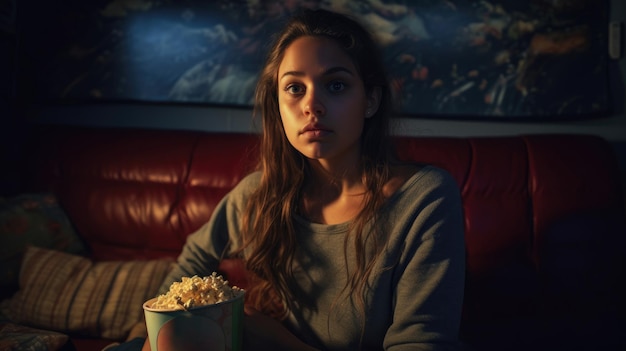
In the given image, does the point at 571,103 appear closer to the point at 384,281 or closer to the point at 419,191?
the point at 419,191

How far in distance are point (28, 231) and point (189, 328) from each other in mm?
1294

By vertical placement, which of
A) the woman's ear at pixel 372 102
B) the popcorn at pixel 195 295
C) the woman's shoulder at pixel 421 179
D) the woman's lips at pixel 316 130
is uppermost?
the woman's ear at pixel 372 102

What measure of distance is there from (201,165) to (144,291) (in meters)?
0.51

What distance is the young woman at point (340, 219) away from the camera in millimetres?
988

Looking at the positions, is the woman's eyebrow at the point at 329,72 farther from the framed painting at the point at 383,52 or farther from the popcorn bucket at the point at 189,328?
the framed painting at the point at 383,52

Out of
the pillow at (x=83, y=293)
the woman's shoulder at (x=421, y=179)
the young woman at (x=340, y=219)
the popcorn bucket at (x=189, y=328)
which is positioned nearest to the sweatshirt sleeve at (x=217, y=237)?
the young woman at (x=340, y=219)

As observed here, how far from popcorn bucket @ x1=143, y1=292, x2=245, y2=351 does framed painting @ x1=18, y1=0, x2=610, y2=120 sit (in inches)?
49.4

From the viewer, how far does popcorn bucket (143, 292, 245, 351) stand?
2.34 feet

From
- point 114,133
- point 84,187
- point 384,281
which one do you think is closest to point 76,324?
point 84,187

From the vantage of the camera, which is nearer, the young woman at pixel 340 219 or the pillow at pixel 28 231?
the young woman at pixel 340 219

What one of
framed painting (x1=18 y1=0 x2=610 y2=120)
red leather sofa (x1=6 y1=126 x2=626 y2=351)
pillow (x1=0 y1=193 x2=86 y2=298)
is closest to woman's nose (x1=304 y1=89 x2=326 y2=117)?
red leather sofa (x1=6 y1=126 x2=626 y2=351)

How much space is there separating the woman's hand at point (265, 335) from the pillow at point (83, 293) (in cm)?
63

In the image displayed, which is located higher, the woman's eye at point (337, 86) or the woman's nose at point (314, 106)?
the woman's eye at point (337, 86)

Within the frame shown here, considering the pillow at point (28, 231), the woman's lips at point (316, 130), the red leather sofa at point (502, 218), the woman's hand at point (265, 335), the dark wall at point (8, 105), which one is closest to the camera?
the woman's hand at point (265, 335)
